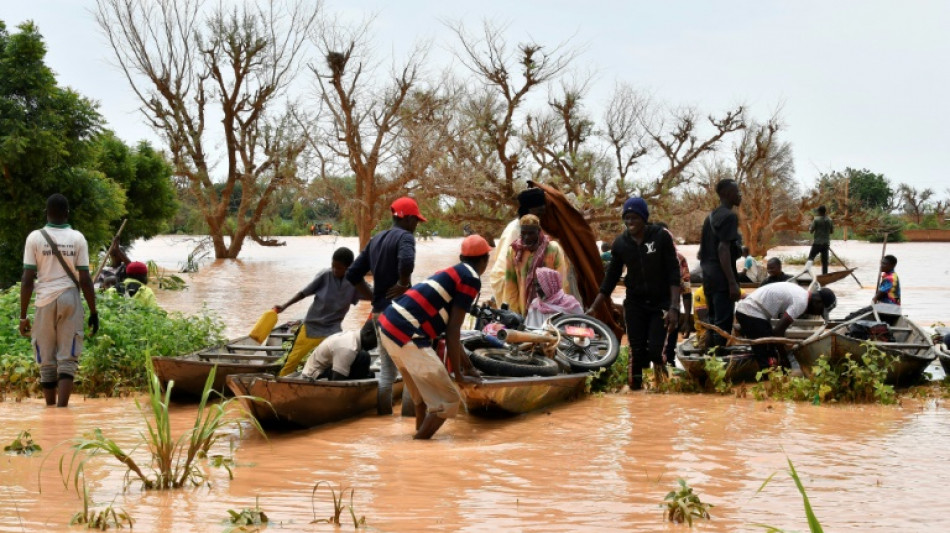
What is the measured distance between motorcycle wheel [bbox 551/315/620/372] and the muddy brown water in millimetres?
581

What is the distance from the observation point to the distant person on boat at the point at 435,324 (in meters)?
7.22

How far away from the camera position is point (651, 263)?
977 cm

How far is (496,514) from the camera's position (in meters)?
5.65

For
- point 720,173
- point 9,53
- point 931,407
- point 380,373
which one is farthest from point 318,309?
point 720,173

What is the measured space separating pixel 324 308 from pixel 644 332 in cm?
285

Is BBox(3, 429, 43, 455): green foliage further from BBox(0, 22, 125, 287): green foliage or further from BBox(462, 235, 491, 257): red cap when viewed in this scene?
BBox(0, 22, 125, 287): green foliage

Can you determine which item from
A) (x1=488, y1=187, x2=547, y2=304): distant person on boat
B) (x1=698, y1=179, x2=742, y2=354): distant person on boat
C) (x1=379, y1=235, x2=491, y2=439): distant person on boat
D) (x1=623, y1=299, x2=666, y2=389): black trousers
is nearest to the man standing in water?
(x1=379, y1=235, x2=491, y2=439): distant person on boat

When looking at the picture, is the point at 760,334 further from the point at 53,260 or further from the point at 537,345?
the point at 53,260

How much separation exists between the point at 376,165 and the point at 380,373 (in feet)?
82.9

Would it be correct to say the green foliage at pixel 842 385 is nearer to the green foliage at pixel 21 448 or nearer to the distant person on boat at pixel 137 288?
the green foliage at pixel 21 448

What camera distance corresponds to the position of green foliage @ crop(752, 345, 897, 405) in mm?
9562

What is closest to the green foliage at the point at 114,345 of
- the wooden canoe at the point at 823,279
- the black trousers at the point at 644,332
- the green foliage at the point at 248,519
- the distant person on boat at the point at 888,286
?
the black trousers at the point at 644,332

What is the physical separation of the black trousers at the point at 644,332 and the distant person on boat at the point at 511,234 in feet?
5.67

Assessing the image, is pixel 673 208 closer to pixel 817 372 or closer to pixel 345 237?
pixel 817 372
